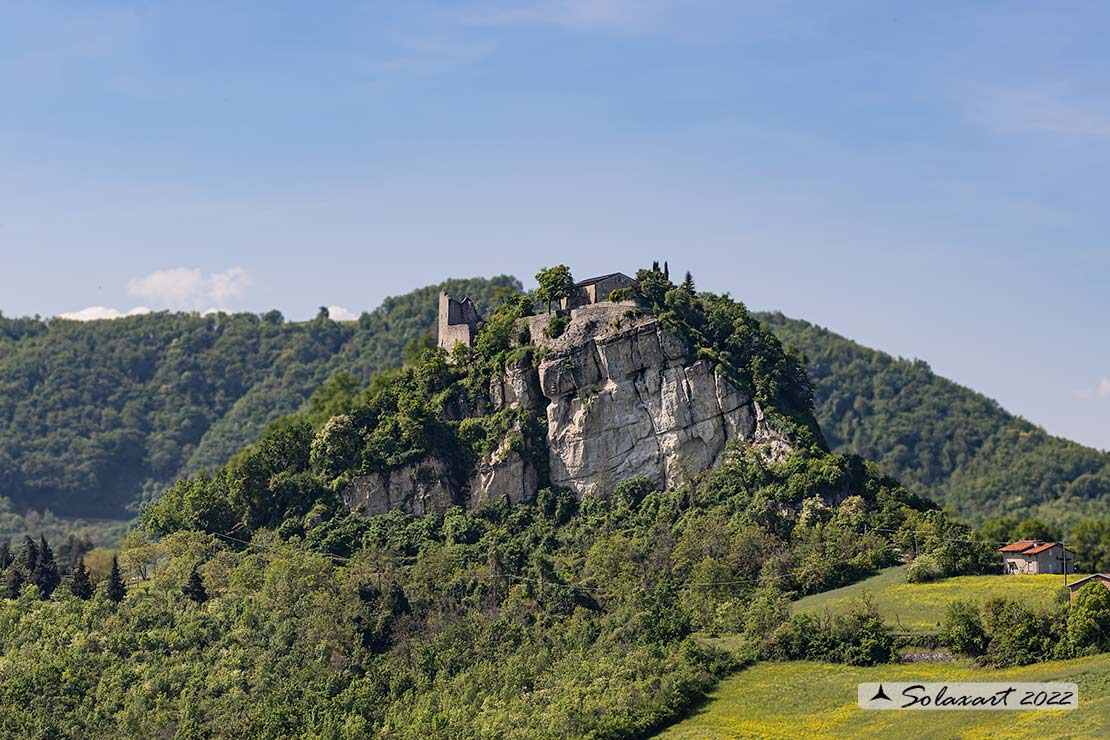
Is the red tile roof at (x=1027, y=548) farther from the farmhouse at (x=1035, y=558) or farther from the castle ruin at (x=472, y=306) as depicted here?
the castle ruin at (x=472, y=306)

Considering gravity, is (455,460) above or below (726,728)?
above

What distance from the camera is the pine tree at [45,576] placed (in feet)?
378

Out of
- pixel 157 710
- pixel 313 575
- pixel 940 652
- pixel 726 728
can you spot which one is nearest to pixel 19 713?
pixel 157 710

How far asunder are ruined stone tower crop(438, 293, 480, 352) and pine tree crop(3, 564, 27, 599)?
31482 mm

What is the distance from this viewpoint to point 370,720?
3612 inches

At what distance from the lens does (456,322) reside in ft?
400

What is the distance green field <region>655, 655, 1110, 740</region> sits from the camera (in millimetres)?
72562

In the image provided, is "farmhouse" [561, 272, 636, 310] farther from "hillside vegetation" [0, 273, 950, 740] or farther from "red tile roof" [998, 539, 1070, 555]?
"red tile roof" [998, 539, 1070, 555]

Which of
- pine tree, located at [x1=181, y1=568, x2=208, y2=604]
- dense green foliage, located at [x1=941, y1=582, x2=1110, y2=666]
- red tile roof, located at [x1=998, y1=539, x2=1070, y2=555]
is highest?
pine tree, located at [x1=181, y1=568, x2=208, y2=604]

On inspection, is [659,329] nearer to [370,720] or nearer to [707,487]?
[707,487]

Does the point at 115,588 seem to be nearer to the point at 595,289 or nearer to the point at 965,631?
the point at 595,289

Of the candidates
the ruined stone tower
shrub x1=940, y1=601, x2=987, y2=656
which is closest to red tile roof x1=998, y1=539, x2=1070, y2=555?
shrub x1=940, y1=601, x2=987, y2=656

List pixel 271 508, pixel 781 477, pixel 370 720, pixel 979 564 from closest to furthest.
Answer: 1. pixel 370 720
2. pixel 979 564
3. pixel 781 477
4. pixel 271 508

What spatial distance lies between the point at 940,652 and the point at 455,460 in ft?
123
